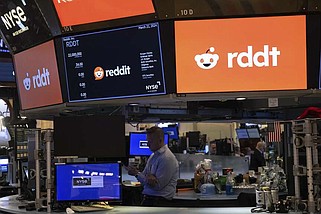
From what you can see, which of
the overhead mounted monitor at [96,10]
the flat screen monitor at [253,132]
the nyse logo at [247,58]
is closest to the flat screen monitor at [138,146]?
the overhead mounted monitor at [96,10]

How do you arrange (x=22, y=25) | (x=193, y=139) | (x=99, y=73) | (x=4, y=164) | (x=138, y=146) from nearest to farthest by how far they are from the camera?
(x=99, y=73) → (x=22, y=25) → (x=138, y=146) → (x=4, y=164) → (x=193, y=139)

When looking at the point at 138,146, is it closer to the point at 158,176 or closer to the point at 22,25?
the point at 158,176

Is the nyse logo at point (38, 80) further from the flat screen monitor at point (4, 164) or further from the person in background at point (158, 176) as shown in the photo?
the flat screen monitor at point (4, 164)

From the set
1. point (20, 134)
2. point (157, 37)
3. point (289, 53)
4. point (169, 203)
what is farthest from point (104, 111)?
point (289, 53)

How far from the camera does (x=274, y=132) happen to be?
4.25 m

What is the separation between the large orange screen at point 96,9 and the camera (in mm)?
3930

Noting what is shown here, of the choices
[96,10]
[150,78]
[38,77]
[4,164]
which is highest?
[96,10]

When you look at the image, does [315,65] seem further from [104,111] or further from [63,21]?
[104,111]

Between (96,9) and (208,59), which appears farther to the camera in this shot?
(96,9)

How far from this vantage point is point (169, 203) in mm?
4730

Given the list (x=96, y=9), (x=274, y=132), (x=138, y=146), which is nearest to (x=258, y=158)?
(x=138, y=146)

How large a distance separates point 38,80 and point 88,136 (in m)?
1.02

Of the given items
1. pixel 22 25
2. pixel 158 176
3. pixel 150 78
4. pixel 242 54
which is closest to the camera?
pixel 242 54

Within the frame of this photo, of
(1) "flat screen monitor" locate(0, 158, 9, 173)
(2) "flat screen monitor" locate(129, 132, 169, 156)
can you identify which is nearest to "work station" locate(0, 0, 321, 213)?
(2) "flat screen monitor" locate(129, 132, 169, 156)
